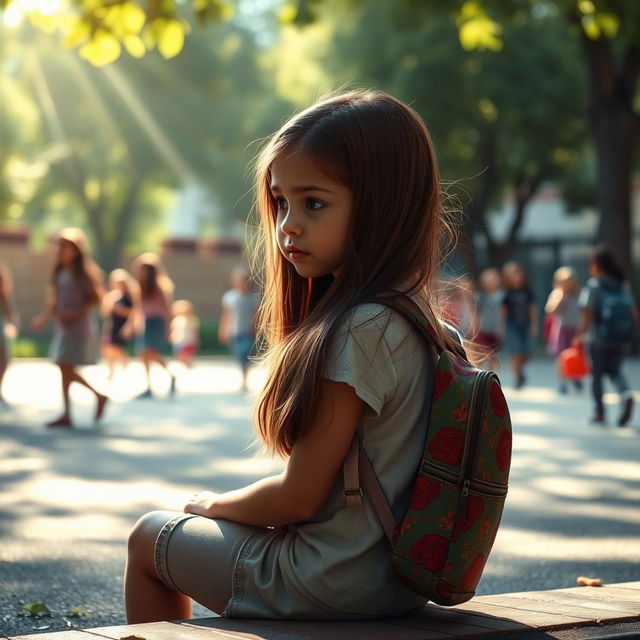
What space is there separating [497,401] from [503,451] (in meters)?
0.11

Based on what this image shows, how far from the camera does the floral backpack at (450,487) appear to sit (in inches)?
109

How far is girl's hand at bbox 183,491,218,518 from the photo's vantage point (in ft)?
9.90

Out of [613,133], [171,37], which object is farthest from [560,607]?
[613,133]

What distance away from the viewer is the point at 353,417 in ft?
9.07

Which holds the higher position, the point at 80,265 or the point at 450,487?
the point at 450,487

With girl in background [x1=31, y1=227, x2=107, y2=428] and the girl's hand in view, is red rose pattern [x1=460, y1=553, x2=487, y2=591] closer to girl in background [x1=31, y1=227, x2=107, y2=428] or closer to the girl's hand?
the girl's hand

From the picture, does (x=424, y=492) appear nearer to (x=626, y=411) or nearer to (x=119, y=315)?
(x=626, y=411)

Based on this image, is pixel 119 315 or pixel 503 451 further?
pixel 119 315

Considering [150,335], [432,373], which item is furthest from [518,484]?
[150,335]

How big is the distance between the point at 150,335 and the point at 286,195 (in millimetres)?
14487

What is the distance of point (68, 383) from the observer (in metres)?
12.8

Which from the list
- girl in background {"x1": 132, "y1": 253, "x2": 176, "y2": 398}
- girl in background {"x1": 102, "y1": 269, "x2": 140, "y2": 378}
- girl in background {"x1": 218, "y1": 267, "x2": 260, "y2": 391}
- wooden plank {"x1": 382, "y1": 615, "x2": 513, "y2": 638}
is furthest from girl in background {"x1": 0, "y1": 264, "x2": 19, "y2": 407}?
wooden plank {"x1": 382, "y1": 615, "x2": 513, "y2": 638}

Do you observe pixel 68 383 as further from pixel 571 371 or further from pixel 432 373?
pixel 432 373

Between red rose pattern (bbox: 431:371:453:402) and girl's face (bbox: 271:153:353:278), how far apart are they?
13.3 inches
